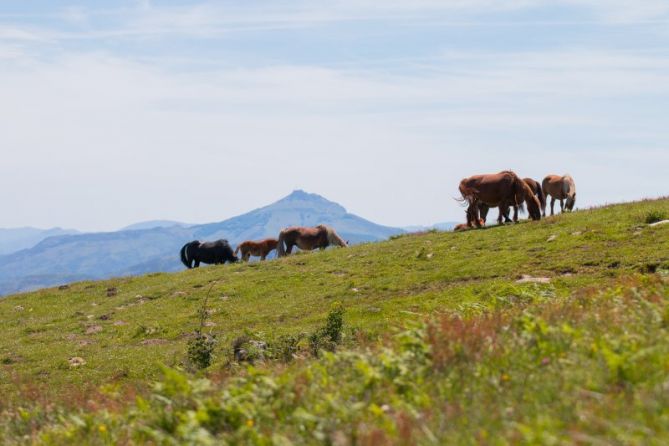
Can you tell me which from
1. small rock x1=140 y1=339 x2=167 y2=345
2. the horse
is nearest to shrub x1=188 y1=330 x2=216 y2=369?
small rock x1=140 y1=339 x2=167 y2=345

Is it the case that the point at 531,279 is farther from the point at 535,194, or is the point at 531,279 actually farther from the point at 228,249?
the point at 228,249

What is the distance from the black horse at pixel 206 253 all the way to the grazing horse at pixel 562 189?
65.2 feet

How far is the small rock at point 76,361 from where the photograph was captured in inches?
820

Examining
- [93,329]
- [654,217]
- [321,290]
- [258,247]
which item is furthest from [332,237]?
[654,217]

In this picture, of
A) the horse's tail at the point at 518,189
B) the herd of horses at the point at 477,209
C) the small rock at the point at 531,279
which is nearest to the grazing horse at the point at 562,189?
the herd of horses at the point at 477,209

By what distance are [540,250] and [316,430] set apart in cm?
1912

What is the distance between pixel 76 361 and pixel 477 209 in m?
19.7

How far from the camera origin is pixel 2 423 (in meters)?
9.70

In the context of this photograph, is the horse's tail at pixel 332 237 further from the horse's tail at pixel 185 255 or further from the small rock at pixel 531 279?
the small rock at pixel 531 279

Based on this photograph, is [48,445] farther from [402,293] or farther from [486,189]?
[486,189]

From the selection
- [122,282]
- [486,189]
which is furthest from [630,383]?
[122,282]

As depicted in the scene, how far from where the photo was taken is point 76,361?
2119 cm

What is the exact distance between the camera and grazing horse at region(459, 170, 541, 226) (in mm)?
33469

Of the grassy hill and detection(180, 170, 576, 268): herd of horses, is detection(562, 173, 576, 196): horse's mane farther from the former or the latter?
the grassy hill
